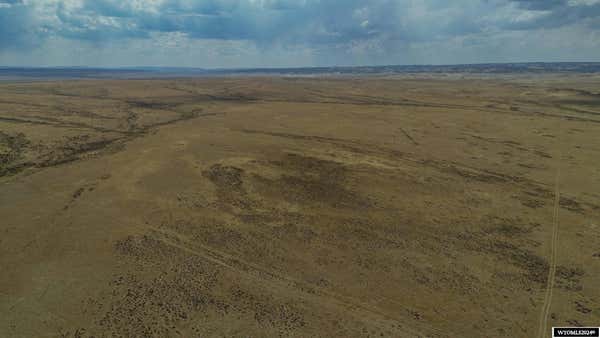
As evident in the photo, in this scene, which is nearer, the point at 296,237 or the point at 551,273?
the point at 551,273

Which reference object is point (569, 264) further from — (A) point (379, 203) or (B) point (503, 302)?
(A) point (379, 203)

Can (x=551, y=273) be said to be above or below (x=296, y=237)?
below

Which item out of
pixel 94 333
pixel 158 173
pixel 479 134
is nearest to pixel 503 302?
pixel 94 333

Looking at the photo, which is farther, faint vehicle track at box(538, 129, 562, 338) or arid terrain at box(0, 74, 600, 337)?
arid terrain at box(0, 74, 600, 337)

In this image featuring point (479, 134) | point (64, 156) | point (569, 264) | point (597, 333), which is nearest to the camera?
point (597, 333)

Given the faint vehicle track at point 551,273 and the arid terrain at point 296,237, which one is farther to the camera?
the arid terrain at point 296,237

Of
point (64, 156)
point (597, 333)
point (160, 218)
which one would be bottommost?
point (597, 333)

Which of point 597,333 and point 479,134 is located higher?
point 479,134

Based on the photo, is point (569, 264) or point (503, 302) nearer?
point (503, 302)
